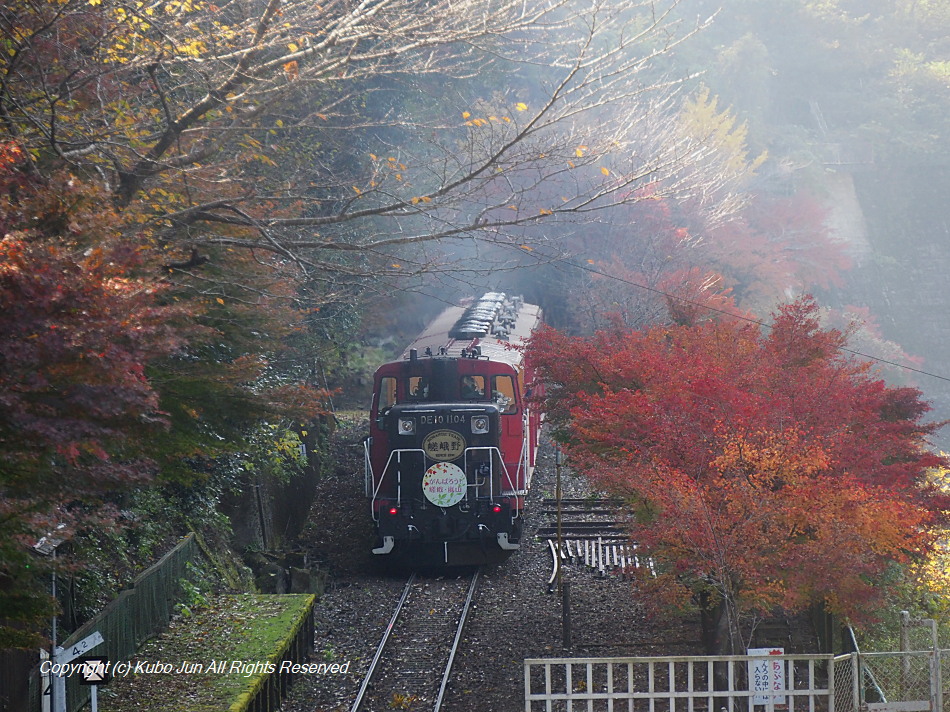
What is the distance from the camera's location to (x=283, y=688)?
890cm

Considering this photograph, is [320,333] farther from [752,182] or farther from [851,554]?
[752,182]

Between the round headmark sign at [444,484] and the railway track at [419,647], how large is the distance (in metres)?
1.38

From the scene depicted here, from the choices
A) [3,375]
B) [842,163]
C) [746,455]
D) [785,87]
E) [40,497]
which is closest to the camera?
[3,375]

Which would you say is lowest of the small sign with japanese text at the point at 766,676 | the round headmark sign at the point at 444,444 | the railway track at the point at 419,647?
the railway track at the point at 419,647

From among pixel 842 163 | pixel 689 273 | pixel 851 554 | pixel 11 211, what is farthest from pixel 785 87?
pixel 11 211

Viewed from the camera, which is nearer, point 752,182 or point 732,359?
point 732,359

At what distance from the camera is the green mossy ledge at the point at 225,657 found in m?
7.68

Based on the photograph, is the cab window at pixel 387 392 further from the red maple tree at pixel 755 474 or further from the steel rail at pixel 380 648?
the red maple tree at pixel 755 474

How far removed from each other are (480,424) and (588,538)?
4.03m

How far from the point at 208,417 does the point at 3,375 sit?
3730 mm

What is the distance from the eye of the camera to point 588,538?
14.9 meters

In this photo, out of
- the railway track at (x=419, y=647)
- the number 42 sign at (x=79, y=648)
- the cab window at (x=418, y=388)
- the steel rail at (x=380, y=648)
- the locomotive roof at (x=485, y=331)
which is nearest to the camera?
the number 42 sign at (x=79, y=648)

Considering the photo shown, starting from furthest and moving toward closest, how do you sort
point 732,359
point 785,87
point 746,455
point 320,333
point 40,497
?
point 785,87, point 320,333, point 732,359, point 746,455, point 40,497

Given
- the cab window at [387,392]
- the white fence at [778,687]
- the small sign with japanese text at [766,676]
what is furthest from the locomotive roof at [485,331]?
the small sign with japanese text at [766,676]
